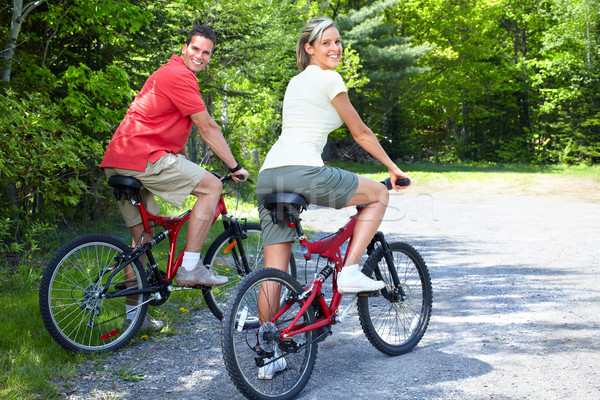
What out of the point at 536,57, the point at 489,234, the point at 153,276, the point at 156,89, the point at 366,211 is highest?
the point at 536,57

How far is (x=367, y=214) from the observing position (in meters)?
3.78

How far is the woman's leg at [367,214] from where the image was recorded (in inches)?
147

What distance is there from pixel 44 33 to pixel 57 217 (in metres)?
2.57

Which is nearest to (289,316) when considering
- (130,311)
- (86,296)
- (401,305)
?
(401,305)

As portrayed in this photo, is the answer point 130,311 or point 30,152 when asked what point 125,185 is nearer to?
point 130,311

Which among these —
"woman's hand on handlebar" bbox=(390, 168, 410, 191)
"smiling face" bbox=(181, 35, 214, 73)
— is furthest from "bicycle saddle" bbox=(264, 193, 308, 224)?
"smiling face" bbox=(181, 35, 214, 73)

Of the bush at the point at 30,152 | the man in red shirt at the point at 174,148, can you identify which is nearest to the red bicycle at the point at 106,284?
the man in red shirt at the point at 174,148

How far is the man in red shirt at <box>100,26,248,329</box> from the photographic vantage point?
4023 mm

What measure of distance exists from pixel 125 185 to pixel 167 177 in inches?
11.0

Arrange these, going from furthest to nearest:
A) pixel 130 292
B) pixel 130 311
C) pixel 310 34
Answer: pixel 130 311 → pixel 130 292 → pixel 310 34

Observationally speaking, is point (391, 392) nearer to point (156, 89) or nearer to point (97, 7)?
point (156, 89)

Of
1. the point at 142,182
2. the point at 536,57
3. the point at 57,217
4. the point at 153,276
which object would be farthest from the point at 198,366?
the point at 536,57

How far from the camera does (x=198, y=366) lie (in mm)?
4016

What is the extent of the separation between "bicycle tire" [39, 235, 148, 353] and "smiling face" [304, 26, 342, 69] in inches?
69.4
